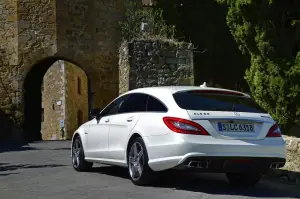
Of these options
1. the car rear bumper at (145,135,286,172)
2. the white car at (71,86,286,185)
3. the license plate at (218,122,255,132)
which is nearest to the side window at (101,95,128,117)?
the white car at (71,86,286,185)

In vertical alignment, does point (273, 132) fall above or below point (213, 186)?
above

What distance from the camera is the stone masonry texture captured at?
21672 mm

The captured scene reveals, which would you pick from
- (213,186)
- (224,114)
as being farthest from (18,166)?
(224,114)

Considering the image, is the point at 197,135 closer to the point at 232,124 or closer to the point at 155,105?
the point at 232,124

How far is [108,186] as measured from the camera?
7566mm

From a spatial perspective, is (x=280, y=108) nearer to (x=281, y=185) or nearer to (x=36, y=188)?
(x=281, y=185)

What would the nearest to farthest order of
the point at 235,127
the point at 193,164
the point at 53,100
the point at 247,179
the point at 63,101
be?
1. the point at 193,164
2. the point at 235,127
3. the point at 247,179
4. the point at 63,101
5. the point at 53,100

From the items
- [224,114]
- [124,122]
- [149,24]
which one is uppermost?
[149,24]

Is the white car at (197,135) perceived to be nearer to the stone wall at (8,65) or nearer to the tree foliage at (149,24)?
the tree foliage at (149,24)

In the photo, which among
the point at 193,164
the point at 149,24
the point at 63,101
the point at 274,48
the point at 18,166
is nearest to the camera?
the point at 193,164

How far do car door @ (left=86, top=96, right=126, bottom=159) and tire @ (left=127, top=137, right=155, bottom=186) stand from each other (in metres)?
0.96

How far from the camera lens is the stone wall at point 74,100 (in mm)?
38094

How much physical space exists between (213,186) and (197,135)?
1.27 meters

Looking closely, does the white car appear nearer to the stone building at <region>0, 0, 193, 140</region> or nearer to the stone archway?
the stone building at <region>0, 0, 193, 140</region>
